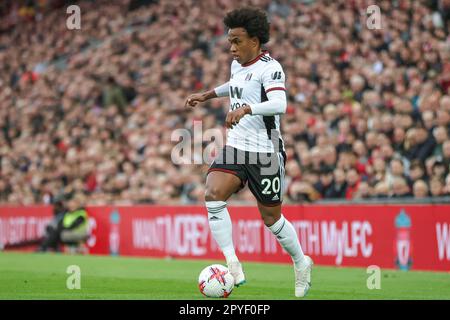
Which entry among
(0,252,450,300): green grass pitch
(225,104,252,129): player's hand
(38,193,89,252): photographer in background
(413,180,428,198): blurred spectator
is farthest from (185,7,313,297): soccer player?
(38,193,89,252): photographer in background

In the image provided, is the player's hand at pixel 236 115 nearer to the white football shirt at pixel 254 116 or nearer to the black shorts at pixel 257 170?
the white football shirt at pixel 254 116

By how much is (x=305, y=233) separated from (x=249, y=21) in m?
7.30

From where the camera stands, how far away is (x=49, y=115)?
90.9 ft

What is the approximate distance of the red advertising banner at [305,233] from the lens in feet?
48.8

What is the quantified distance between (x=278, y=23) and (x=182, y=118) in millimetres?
3071

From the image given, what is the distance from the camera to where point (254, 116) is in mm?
10398

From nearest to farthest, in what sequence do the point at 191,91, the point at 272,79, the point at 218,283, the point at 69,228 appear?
the point at 218,283, the point at 272,79, the point at 69,228, the point at 191,91

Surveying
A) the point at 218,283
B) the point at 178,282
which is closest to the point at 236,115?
the point at 218,283

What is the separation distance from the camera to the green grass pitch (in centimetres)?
1053

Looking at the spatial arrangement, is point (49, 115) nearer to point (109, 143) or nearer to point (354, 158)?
point (109, 143)

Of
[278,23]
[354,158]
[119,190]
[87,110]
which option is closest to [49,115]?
[87,110]

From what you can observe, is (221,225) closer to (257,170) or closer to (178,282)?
(257,170)

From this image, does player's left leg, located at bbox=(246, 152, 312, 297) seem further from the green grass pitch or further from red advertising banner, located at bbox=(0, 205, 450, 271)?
red advertising banner, located at bbox=(0, 205, 450, 271)

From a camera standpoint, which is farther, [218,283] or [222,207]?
[222,207]
